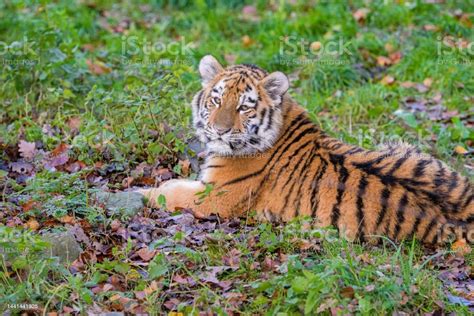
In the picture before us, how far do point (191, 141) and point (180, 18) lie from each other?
164 inches

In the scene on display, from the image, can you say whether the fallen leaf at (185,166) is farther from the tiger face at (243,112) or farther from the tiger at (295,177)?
the tiger face at (243,112)

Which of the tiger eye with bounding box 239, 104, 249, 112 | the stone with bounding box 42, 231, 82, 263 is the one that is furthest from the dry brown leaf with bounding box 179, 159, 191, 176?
the stone with bounding box 42, 231, 82, 263

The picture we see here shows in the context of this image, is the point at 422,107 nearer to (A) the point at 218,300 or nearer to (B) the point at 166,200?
(B) the point at 166,200

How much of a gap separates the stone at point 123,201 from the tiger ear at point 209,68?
3.78ft

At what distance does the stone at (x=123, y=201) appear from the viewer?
5711mm

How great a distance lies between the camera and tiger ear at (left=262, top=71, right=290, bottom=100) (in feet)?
19.7

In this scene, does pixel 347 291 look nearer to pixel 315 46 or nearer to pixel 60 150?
pixel 60 150

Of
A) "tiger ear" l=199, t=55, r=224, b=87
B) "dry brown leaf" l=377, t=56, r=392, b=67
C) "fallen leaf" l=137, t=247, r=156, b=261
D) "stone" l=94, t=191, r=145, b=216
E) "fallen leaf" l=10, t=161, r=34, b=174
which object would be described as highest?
"tiger ear" l=199, t=55, r=224, b=87

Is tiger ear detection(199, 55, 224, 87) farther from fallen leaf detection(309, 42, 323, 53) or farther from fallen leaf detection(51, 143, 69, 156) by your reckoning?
fallen leaf detection(309, 42, 323, 53)

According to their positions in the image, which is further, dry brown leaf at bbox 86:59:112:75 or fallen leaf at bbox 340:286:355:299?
dry brown leaf at bbox 86:59:112:75

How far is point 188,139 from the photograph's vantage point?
6941mm

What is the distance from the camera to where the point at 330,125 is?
7902mm

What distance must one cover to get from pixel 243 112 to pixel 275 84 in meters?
0.34

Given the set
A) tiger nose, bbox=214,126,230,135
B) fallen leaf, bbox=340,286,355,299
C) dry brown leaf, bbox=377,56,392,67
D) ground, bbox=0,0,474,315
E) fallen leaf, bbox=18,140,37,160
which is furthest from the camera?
dry brown leaf, bbox=377,56,392,67
